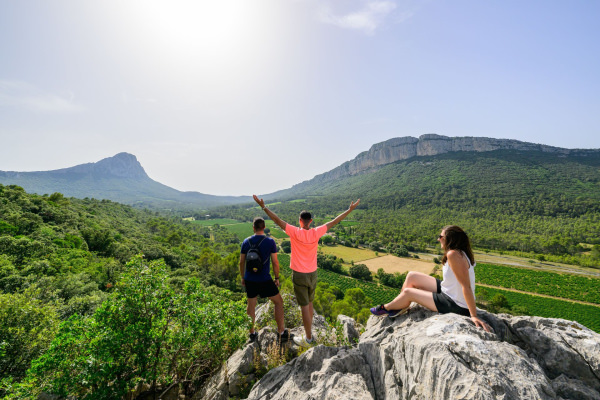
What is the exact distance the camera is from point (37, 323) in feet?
30.9

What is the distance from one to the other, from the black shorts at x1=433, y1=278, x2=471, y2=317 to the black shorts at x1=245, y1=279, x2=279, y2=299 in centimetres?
371

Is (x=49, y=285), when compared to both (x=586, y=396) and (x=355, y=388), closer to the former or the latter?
(x=355, y=388)

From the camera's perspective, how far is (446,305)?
4203 mm

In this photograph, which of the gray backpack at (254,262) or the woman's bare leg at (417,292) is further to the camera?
the gray backpack at (254,262)

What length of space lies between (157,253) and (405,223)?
12168 centimetres

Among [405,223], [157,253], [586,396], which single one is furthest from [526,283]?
[157,253]

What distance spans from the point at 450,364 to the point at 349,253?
297ft

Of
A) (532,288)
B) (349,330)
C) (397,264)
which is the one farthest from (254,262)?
(397,264)

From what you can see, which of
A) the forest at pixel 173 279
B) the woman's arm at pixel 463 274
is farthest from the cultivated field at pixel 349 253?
the woman's arm at pixel 463 274

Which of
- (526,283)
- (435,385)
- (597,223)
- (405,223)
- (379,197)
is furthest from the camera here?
(379,197)

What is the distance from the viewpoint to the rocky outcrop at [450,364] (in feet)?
8.83

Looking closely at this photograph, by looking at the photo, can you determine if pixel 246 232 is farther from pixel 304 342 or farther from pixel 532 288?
pixel 304 342

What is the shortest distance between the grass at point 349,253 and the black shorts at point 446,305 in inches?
3090

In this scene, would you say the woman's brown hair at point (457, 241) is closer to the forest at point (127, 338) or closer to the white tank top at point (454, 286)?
the white tank top at point (454, 286)
